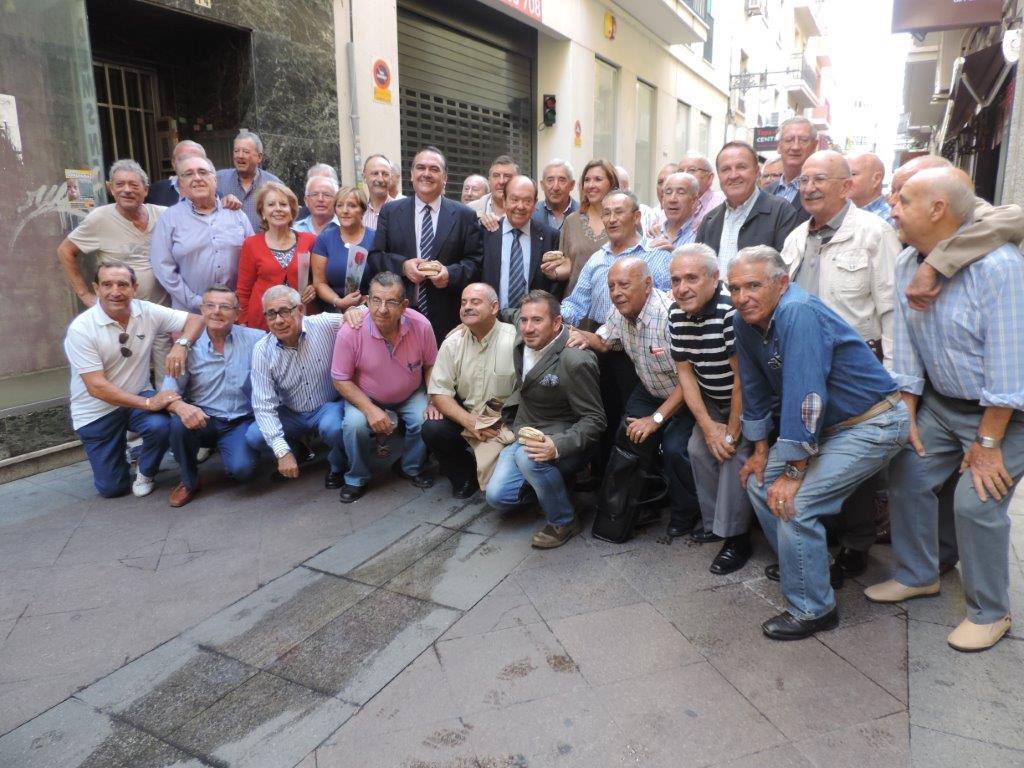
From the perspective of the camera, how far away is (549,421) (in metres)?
4.15

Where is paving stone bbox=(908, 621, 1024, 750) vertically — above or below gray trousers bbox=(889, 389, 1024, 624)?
below

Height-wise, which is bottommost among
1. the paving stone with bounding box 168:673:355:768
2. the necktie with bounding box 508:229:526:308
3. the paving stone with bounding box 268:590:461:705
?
the paving stone with bounding box 168:673:355:768

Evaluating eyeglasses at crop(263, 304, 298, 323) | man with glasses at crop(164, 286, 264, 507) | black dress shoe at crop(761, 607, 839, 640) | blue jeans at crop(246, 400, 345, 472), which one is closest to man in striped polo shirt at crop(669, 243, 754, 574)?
black dress shoe at crop(761, 607, 839, 640)

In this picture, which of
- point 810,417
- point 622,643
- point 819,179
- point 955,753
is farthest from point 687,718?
point 819,179

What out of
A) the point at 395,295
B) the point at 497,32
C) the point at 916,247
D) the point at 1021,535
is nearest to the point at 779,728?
the point at 916,247

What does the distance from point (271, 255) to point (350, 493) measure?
1.76 meters

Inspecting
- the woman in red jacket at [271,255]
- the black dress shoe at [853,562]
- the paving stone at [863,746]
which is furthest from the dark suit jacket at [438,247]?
the paving stone at [863,746]

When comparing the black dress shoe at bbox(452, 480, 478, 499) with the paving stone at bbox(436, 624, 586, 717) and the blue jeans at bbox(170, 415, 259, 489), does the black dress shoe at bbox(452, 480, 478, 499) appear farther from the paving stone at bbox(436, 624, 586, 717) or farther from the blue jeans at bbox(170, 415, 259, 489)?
the paving stone at bbox(436, 624, 586, 717)

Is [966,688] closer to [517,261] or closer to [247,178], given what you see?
[517,261]

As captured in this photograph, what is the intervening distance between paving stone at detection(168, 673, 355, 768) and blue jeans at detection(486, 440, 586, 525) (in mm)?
1572

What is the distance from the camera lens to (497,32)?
35.3ft

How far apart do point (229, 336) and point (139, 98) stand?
3.56 metres

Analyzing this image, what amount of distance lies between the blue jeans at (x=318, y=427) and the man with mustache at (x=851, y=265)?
2758 mm

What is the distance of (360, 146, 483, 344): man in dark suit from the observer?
16.4ft
